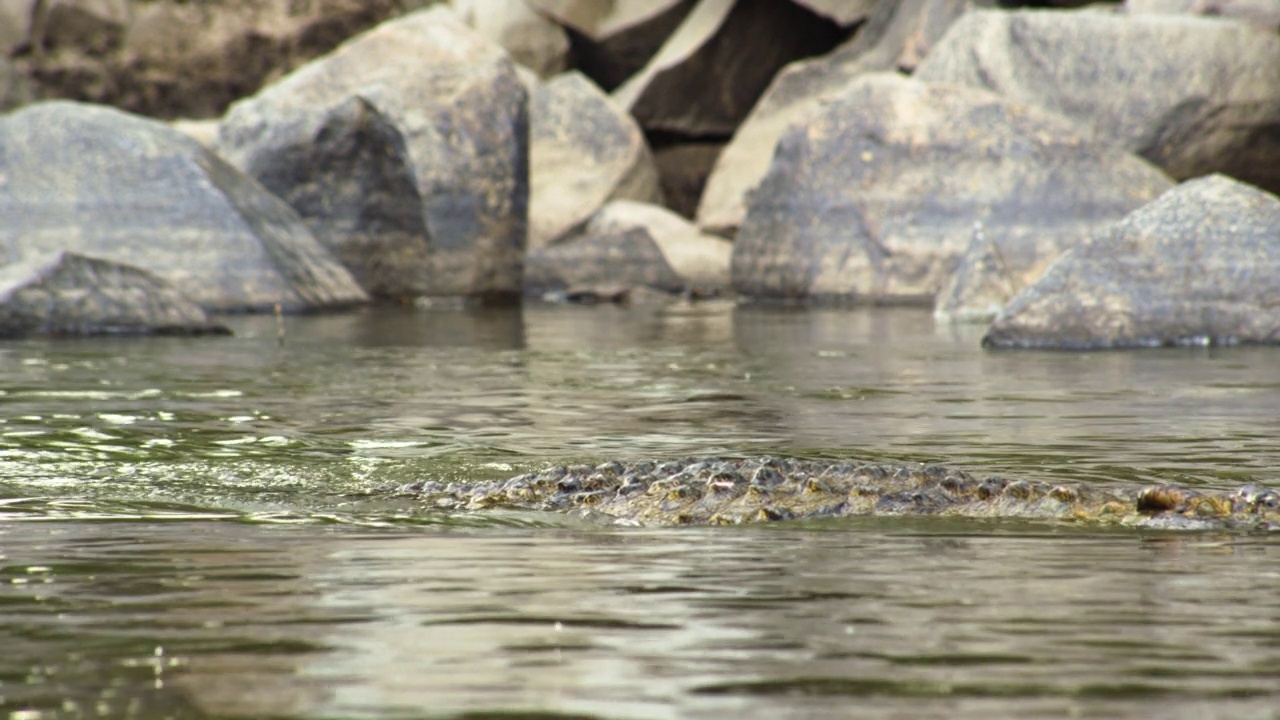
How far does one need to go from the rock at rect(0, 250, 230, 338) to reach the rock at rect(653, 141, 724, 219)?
1540 centimetres

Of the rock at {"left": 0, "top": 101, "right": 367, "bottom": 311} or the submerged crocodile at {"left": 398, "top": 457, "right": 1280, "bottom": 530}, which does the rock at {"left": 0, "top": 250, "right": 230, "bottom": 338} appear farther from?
the submerged crocodile at {"left": 398, "top": 457, "right": 1280, "bottom": 530}

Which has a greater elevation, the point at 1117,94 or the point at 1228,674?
the point at 1117,94

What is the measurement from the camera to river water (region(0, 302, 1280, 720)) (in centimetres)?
219

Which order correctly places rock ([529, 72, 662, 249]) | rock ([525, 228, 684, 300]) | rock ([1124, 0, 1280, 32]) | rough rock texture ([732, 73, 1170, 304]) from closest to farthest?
1. rough rock texture ([732, 73, 1170, 304])
2. rock ([1124, 0, 1280, 32])
3. rock ([525, 228, 684, 300])
4. rock ([529, 72, 662, 249])

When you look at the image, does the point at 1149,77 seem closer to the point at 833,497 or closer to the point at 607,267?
the point at 607,267

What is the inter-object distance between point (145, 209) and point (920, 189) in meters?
6.22

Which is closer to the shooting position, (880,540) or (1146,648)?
(1146,648)

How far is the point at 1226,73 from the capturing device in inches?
677

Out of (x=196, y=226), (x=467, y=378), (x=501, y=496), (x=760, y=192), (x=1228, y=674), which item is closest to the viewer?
(x=1228, y=674)

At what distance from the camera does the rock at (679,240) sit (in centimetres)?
2053

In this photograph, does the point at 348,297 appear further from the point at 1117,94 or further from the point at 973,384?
the point at 973,384

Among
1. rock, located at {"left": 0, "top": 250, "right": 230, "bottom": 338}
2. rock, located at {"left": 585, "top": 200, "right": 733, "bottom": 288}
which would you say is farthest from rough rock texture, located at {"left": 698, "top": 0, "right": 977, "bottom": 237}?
rock, located at {"left": 0, "top": 250, "right": 230, "bottom": 338}

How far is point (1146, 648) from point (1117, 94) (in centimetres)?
1558

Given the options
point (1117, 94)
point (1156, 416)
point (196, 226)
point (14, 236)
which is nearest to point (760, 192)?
point (1117, 94)
